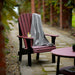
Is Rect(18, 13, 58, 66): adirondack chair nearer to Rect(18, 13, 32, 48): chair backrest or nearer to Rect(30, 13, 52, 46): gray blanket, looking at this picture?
Rect(18, 13, 32, 48): chair backrest

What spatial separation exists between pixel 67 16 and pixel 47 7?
14.7 ft

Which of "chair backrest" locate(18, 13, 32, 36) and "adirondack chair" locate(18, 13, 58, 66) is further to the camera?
"chair backrest" locate(18, 13, 32, 36)

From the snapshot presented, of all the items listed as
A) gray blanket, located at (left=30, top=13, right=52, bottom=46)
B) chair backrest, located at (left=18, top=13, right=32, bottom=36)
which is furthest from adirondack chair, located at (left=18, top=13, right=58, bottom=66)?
gray blanket, located at (left=30, top=13, right=52, bottom=46)

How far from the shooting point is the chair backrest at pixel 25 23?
4746 millimetres

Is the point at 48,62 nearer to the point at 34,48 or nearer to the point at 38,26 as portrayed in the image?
the point at 34,48

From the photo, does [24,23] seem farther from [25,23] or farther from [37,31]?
[37,31]

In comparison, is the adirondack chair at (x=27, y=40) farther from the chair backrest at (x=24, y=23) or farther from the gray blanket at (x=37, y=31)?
the gray blanket at (x=37, y=31)

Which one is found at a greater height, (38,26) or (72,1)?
(72,1)

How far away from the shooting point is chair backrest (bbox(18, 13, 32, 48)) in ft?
15.5

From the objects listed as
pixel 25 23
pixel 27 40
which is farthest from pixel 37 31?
pixel 27 40

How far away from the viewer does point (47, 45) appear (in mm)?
4473

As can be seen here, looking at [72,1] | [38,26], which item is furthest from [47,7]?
[38,26]

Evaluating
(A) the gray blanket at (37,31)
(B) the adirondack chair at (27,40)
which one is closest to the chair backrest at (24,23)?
(B) the adirondack chair at (27,40)

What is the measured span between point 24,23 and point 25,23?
0.15 feet
